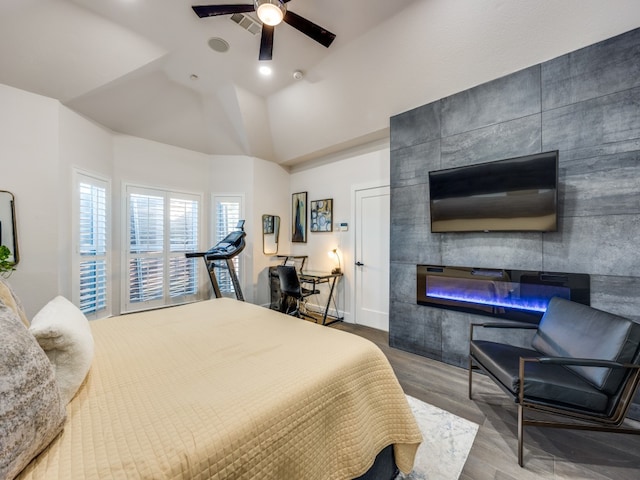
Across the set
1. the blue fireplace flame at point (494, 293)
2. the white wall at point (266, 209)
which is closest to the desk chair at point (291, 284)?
the white wall at point (266, 209)

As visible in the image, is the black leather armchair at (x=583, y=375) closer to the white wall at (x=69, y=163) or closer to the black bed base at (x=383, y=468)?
the black bed base at (x=383, y=468)

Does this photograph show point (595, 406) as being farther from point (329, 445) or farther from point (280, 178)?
point (280, 178)

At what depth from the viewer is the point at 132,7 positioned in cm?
250

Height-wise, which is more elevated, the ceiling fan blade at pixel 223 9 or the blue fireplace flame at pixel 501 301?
the ceiling fan blade at pixel 223 9

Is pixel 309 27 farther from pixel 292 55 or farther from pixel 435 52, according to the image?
pixel 435 52

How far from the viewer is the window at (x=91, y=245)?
331cm

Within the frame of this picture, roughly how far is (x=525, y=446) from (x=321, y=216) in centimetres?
371

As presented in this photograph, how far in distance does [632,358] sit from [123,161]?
5.80m

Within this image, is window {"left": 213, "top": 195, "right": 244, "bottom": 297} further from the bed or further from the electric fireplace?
the electric fireplace

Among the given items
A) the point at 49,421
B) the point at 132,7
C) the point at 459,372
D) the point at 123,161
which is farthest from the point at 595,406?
the point at 123,161

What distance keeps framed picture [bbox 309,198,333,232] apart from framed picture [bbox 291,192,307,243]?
0.60 feet

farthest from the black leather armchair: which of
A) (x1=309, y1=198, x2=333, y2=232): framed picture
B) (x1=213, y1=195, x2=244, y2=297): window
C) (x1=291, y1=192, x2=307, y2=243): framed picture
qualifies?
(x1=213, y1=195, x2=244, y2=297): window

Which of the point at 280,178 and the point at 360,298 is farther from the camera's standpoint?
the point at 280,178

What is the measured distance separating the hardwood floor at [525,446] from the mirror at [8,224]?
13.9ft
